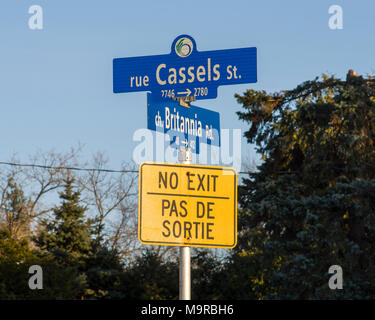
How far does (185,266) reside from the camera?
5.46 metres

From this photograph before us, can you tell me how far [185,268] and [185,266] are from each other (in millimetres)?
16

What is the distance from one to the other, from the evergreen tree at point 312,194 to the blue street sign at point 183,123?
57.1 feet

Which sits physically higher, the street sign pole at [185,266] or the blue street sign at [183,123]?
the blue street sign at [183,123]

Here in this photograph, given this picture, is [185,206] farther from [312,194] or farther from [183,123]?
[312,194]

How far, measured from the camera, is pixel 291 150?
84.5 ft

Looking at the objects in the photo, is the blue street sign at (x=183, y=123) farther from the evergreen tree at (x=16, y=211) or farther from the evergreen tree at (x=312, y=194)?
the evergreen tree at (x=16, y=211)

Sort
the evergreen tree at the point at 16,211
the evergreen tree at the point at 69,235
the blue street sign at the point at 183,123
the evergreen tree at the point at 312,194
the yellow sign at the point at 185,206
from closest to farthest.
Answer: the yellow sign at the point at 185,206 → the blue street sign at the point at 183,123 → the evergreen tree at the point at 312,194 → the evergreen tree at the point at 69,235 → the evergreen tree at the point at 16,211

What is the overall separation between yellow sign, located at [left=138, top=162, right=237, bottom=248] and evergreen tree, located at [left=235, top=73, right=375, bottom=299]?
58.6 ft

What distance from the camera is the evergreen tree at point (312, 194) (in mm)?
23078

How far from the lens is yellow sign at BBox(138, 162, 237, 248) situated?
17.4 feet

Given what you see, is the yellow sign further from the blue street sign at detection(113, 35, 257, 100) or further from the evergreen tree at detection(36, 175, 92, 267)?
the evergreen tree at detection(36, 175, 92, 267)

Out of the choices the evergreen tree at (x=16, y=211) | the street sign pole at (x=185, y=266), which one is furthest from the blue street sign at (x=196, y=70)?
the evergreen tree at (x=16, y=211)

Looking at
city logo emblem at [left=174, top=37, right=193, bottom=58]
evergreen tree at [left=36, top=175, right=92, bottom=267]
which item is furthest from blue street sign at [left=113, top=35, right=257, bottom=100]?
evergreen tree at [left=36, top=175, right=92, bottom=267]

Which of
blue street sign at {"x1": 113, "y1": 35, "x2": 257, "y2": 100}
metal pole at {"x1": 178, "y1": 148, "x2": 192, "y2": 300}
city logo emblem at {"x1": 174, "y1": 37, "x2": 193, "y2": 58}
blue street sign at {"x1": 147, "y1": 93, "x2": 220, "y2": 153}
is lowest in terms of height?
metal pole at {"x1": 178, "y1": 148, "x2": 192, "y2": 300}
